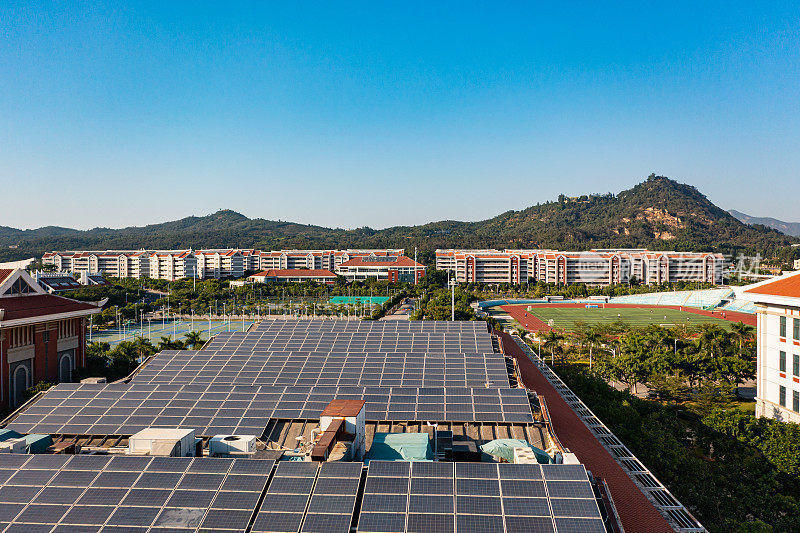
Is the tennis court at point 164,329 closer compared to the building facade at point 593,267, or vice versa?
the tennis court at point 164,329

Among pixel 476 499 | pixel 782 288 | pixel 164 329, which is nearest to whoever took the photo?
pixel 476 499

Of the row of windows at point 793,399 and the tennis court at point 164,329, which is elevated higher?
the row of windows at point 793,399

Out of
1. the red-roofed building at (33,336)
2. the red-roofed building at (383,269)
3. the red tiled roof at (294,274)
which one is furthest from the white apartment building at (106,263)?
the red-roofed building at (33,336)

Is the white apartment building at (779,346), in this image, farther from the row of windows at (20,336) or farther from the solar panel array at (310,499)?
the row of windows at (20,336)

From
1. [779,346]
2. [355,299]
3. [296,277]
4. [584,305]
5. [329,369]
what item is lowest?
[584,305]

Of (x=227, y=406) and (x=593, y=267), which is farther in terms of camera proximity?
(x=593, y=267)

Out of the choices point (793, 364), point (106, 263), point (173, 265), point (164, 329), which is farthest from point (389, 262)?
point (793, 364)

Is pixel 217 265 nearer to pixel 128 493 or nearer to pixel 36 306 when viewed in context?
pixel 36 306
